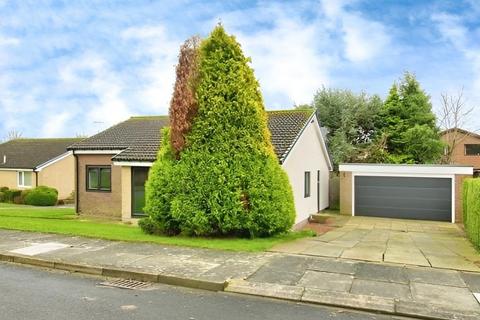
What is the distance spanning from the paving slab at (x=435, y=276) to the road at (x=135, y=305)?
2.05m

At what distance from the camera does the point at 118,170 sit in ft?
62.8

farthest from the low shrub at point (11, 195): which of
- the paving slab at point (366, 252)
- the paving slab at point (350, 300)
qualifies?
the paving slab at point (350, 300)

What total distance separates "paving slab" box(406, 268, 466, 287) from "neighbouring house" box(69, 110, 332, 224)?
6901 mm

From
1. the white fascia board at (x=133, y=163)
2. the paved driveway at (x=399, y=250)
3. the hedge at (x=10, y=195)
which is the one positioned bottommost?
the hedge at (x=10, y=195)

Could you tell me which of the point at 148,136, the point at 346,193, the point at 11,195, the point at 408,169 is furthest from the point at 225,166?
the point at 11,195

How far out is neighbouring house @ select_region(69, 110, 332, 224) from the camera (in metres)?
16.8

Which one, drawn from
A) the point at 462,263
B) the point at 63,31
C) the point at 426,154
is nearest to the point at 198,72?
the point at 63,31

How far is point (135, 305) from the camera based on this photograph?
19.3 ft

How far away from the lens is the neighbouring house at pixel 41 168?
32.9m

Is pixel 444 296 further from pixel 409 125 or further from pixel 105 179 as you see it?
pixel 409 125

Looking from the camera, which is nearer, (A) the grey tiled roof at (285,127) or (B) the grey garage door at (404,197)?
(A) the grey tiled roof at (285,127)

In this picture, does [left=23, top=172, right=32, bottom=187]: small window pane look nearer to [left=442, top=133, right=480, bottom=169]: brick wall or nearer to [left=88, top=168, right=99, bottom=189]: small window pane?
[left=88, top=168, right=99, bottom=189]: small window pane

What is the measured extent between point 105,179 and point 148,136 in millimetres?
2907

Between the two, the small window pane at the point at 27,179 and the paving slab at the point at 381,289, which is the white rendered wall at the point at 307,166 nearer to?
the paving slab at the point at 381,289
